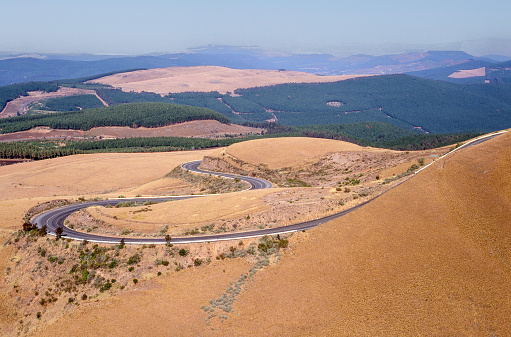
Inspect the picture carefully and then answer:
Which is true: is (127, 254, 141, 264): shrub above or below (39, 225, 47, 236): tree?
below

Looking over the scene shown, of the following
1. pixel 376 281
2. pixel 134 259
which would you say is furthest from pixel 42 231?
pixel 376 281

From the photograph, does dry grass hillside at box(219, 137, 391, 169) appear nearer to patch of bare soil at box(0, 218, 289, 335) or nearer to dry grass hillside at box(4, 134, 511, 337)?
dry grass hillside at box(4, 134, 511, 337)

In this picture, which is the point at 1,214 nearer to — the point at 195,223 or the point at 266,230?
the point at 195,223

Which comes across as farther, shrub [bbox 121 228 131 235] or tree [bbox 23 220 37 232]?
tree [bbox 23 220 37 232]

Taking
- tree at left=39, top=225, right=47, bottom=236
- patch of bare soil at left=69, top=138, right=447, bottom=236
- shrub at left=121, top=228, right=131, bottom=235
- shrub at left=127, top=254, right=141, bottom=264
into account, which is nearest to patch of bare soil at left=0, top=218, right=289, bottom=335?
shrub at left=127, top=254, right=141, bottom=264

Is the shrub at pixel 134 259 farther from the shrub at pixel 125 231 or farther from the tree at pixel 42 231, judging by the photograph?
the tree at pixel 42 231

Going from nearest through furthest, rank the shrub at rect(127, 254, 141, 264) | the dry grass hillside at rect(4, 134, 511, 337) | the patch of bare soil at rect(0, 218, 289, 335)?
the dry grass hillside at rect(4, 134, 511, 337), the patch of bare soil at rect(0, 218, 289, 335), the shrub at rect(127, 254, 141, 264)

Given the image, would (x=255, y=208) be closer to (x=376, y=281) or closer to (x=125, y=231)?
(x=125, y=231)

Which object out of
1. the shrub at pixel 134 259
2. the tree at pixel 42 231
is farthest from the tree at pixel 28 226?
the shrub at pixel 134 259

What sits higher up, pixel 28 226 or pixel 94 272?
pixel 28 226
